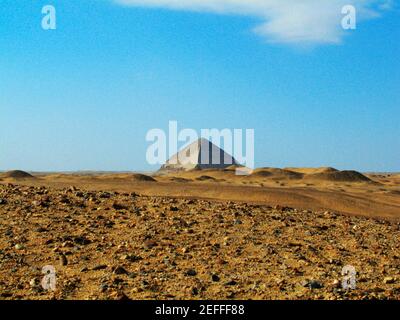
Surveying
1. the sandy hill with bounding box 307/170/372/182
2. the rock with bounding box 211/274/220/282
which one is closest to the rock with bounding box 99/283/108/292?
the rock with bounding box 211/274/220/282

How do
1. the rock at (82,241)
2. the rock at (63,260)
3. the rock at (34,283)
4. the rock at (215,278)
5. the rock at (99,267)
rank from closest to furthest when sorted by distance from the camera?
the rock at (34,283) → the rock at (215,278) → the rock at (99,267) → the rock at (63,260) → the rock at (82,241)

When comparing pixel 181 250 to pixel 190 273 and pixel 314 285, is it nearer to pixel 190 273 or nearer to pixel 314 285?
pixel 190 273

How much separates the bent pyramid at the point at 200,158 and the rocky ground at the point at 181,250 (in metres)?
85.0

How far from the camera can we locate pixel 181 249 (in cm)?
923

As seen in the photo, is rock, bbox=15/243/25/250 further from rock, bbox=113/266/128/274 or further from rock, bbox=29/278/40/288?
rock, bbox=113/266/128/274

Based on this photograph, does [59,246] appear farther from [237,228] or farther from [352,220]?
[352,220]

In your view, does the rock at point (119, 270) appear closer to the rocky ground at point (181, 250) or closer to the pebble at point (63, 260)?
the rocky ground at point (181, 250)

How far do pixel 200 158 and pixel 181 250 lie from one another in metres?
93.5

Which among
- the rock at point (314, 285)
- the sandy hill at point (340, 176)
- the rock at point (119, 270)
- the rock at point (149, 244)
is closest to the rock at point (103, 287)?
the rock at point (119, 270)

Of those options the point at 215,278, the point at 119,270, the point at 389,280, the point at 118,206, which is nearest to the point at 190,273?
the point at 215,278

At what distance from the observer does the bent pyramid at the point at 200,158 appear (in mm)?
100375

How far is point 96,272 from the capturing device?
26.2 feet

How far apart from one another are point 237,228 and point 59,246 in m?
3.94
